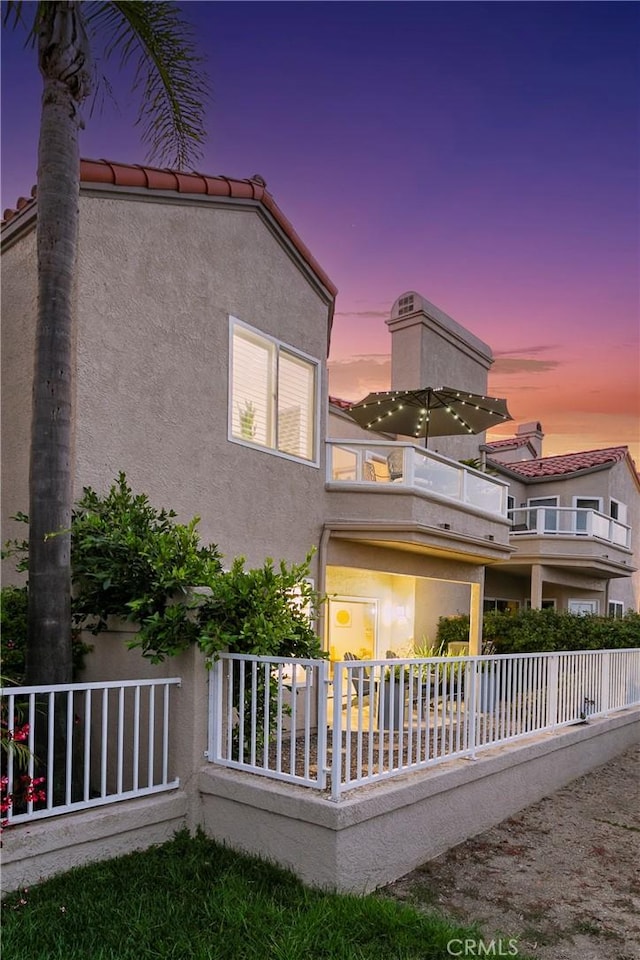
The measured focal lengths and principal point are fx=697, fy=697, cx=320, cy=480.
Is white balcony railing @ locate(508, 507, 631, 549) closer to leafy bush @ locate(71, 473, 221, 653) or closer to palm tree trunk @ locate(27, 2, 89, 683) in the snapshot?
leafy bush @ locate(71, 473, 221, 653)

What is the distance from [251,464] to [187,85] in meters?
4.69

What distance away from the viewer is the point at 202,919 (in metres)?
4.69

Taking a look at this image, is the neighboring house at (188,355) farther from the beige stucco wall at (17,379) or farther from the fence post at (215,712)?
the fence post at (215,712)

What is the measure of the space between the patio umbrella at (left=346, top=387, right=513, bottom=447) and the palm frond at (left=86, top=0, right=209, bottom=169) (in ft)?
22.2

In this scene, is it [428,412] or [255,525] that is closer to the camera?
[255,525]

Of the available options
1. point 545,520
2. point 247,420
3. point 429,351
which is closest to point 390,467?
point 247,420

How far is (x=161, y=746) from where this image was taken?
6.49 meters

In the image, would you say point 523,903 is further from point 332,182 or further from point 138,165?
point 332,182

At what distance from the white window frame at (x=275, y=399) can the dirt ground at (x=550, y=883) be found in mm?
5615

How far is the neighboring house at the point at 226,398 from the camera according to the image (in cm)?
815

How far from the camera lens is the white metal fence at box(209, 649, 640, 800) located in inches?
224

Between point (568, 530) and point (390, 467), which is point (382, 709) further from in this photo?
point (568, 530)

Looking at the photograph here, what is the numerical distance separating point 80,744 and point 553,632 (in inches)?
455

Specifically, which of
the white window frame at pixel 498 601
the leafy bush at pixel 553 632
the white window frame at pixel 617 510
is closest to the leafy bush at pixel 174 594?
the leafy bush at pixel 553 632
